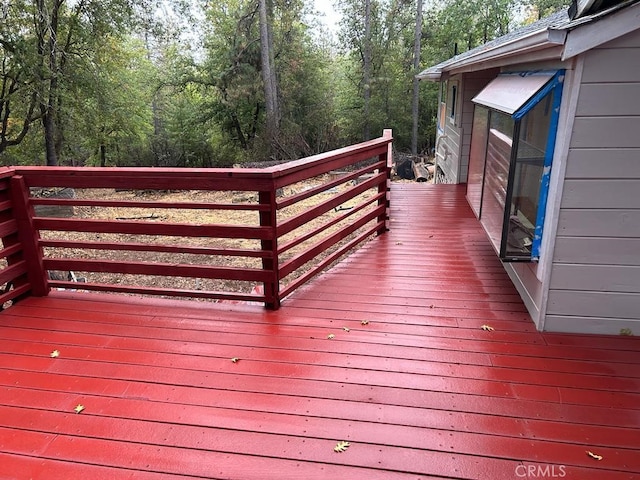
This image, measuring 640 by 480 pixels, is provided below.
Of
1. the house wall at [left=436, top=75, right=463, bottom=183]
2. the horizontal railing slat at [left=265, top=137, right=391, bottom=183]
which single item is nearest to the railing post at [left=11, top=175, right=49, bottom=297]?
the horizontal railing slat at [left=265, top=137, right=391, bottom=183]

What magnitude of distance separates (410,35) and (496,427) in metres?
20.6

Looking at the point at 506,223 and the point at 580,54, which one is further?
the point at 506,223

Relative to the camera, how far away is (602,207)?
9.00 ft

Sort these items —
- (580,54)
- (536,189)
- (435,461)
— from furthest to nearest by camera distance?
(536,189)
(580,54)
(435,461)

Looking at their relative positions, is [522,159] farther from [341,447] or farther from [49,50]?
[49,50]

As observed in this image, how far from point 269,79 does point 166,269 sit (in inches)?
610

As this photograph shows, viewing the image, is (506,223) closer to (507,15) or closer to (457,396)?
(457,396)

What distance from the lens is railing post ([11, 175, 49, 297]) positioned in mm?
3268

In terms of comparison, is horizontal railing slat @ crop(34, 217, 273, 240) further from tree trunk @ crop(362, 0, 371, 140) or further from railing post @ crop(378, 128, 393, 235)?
tree trunk @ crop(362, 0, 371, 140)

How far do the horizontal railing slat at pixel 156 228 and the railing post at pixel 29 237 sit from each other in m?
0.07

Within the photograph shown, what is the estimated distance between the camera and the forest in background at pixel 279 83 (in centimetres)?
1791

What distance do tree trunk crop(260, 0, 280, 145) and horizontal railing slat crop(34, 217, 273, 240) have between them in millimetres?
15084

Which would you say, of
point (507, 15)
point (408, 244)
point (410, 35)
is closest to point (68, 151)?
point (410, 35)

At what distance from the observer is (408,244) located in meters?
4.94
